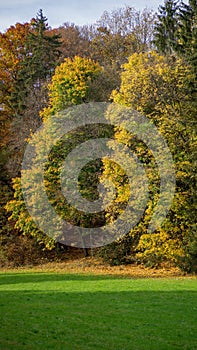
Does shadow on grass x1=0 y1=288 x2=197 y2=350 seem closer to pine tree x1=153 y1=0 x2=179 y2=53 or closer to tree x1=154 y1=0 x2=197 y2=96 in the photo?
tree x1=154 y1=0 x2=197 y2=96

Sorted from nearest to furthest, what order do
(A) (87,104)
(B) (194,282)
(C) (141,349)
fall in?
(C) (141,349) → (B) (194,282) → (A) (87,104)

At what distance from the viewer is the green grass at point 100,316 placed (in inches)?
510

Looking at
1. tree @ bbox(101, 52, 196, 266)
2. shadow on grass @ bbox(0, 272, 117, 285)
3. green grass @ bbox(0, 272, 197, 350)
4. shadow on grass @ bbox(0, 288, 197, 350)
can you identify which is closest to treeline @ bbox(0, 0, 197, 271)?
tree @ bbox(101, 52, 196, 266)

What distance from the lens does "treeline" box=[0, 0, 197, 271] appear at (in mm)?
29406

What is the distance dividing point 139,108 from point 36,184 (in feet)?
34.0

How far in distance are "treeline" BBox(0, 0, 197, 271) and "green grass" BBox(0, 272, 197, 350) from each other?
18.9 ft

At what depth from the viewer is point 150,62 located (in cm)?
3105

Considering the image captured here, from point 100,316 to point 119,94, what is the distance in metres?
17.3

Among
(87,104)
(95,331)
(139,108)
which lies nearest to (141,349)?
(95,331)

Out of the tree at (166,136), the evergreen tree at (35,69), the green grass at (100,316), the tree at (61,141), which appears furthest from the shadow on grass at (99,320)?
the evergreen tree at (35,69)

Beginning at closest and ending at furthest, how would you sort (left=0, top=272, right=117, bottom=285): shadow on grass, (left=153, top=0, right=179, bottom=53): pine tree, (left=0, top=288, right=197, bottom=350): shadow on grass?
1. (left=0, top=288, right=197, bottom=350): shadow on grass
2. (left=0, top=272, right=117, bottom=285): shadow on grass
3. (left=153, top=0, right=179, bottom=53): pine tree

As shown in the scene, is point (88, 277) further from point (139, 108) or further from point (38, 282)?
point (139, 108)

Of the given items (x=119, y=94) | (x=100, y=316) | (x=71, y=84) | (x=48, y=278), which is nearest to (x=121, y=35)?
(x=71, y=84)

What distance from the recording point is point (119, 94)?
1233 inches
